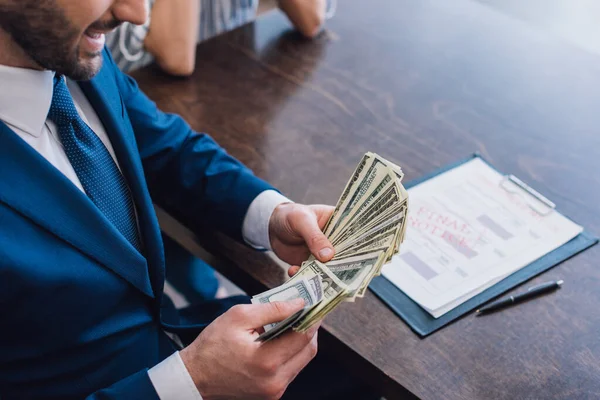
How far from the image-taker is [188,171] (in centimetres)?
145

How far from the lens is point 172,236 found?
5.01 ft

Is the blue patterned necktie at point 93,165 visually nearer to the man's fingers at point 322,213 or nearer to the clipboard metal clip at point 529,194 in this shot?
the man's fingers at point 322,213

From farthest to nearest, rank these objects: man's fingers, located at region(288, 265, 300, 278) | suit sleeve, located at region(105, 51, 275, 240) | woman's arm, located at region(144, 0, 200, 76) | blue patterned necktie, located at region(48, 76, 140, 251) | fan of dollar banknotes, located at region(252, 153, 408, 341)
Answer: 1. woman's arm, located at region(144, 0, 200, 76)
2. suit sleeve, located at region(105, 51, 275, 240)
3. man's fingers, located at region(288, 265, 300, 278)
4. blue patterned necktie, located at region(48, 76, 140, 251)
5. fan of dollar banknotes, located at region(252, 153, 408, 341)

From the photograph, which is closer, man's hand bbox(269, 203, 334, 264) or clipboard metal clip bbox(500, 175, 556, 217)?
man's hand bbox(269, 203, 334, 264)

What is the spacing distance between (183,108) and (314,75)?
0.37 meters

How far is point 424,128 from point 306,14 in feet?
1.68

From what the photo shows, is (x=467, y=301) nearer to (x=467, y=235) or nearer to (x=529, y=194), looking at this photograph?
(x=467, y=235)

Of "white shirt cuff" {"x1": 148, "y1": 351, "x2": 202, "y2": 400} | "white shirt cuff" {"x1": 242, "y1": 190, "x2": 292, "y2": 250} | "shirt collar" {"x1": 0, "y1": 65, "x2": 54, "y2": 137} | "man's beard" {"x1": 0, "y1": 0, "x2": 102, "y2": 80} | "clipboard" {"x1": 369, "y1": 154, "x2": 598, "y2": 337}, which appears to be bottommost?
"white shirt cuff" {"x1": 148, "y1": 351, "x2": 202, "y2": 400}

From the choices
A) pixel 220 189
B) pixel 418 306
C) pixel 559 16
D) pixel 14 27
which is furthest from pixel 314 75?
pixel 559 16

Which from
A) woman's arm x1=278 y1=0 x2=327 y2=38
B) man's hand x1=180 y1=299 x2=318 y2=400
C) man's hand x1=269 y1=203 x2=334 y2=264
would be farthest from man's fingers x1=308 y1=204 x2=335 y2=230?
woman's arm x1=278 y1=0 x2=327 y2=38

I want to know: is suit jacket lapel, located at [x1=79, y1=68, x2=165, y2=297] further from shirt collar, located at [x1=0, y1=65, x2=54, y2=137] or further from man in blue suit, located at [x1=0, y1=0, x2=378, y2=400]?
shirt collar, located at [x1=0, y1=65, x2=54, y2=137]

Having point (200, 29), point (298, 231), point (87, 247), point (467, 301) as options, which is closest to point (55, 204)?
point (87, 247)

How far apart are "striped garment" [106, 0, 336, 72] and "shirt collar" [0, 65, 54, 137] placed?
2.41 feet

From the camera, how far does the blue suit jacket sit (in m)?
1.02
